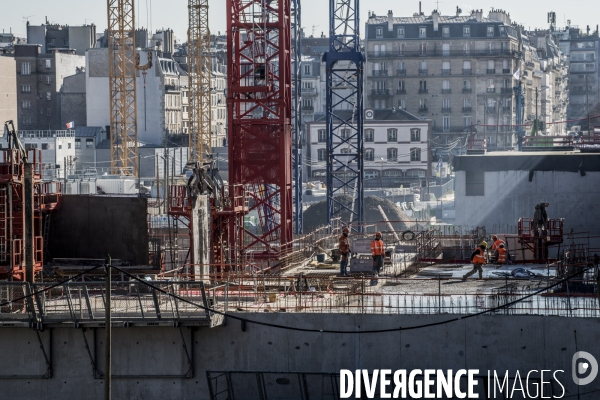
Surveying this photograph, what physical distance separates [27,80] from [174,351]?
91.9 m

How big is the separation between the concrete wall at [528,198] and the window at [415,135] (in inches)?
1802

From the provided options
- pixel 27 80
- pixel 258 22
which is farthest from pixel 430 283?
pixel 27 80

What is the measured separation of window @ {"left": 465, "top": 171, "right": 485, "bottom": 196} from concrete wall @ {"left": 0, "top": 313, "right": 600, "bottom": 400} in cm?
2391

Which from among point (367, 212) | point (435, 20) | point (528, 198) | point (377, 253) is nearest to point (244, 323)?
point (377, 253)

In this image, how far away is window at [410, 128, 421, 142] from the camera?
96375 millimetres

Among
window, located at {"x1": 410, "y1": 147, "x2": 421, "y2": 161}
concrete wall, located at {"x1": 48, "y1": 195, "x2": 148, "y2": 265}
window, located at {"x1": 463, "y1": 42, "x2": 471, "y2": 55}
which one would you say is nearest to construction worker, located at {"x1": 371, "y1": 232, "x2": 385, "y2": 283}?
concrete wall, located at {"x1": 48, "y1": 195, "x2": 148, "y2": 265}

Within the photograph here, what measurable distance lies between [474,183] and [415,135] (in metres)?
47.1

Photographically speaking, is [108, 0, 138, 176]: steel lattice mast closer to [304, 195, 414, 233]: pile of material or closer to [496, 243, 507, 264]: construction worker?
[304, 195, 414, 233]: pile of material

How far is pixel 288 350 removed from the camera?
26453 mm

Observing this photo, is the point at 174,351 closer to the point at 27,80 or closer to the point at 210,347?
the point at 210,347

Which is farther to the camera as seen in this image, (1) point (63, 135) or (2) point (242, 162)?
(1) point (63, 135)

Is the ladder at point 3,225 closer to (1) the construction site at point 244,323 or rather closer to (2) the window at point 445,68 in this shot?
(1) the construction site at point 244,323

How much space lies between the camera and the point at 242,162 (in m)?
41.4

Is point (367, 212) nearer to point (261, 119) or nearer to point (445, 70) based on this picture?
point (261, 119)
